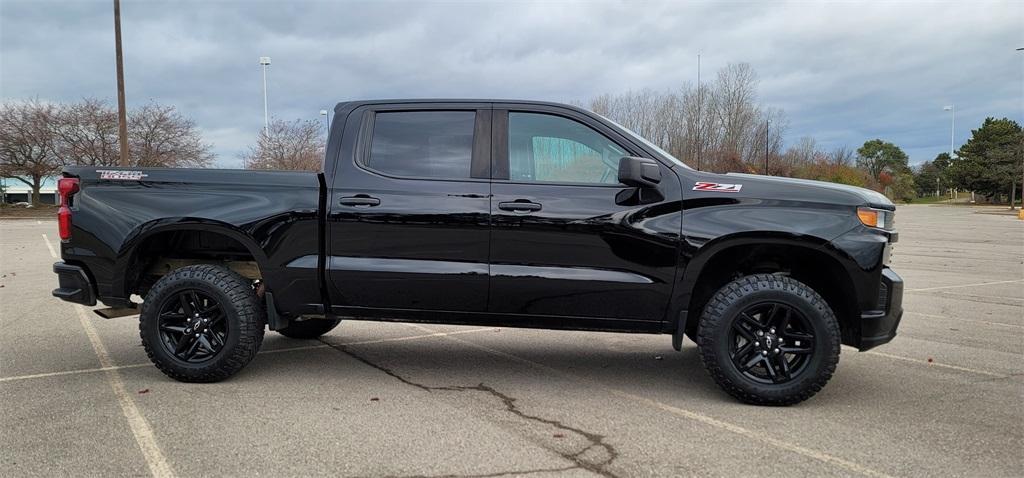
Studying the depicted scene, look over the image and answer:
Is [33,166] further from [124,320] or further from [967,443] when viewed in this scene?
[967,443]

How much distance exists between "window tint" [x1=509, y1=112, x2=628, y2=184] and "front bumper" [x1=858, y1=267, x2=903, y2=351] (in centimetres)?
174

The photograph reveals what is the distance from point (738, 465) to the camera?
3.25 m

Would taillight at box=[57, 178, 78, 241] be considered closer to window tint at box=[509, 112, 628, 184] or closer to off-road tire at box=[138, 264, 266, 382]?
off-road tire at box=[138, 264, 266, 382]

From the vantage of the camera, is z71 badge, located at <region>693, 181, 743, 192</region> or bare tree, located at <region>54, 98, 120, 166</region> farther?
bare tree, located at <region>54, 98, 120, 166</region>

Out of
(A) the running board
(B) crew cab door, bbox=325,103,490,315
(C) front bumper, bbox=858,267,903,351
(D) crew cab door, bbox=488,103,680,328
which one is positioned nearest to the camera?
(C) front bumper, bbox=858,267,903,351

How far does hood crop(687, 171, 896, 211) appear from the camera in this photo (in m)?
4.11

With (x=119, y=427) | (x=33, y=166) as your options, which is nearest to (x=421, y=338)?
(x=119, y=427)

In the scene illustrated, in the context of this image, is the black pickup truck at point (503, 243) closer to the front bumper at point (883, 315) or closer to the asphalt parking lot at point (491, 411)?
the front bumper at point (883, 315)

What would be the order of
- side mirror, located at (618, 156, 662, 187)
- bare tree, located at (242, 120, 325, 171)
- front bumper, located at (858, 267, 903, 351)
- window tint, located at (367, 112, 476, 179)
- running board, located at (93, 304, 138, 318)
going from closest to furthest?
side mirror, located at (618, 156, 662, 187), front bumper, located at (858, 267, 903, 351), window tint, located at (367, 112, 476, 179), running board, located at (93, 304, 138, 318), bare tree, located at (242, 120, 325, 171)

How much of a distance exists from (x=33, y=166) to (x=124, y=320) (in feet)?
128

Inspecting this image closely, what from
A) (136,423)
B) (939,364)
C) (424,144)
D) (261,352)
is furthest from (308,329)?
(939,364)

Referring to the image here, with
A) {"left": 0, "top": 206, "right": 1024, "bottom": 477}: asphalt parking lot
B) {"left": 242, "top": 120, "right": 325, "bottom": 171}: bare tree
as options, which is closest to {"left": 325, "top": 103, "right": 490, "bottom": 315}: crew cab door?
{"left": 0, "top": 206, "right": 1024, "bottom": 477}: asphalt parking lot

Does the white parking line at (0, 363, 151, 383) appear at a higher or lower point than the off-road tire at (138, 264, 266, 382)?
lower

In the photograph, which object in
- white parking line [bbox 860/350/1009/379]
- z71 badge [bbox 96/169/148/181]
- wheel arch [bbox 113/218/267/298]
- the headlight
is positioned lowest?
white parking line [bbox 860/350/1009/379]
